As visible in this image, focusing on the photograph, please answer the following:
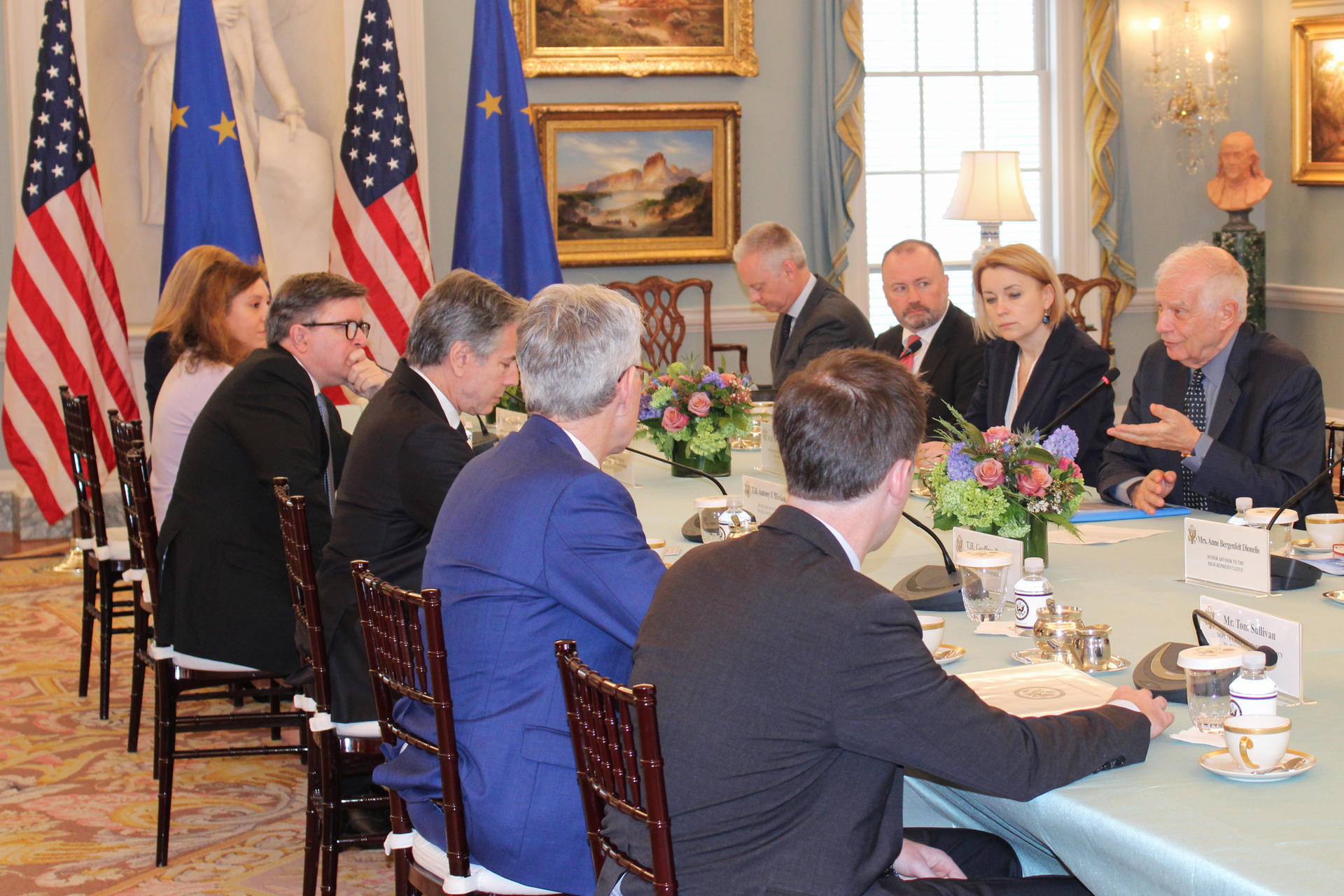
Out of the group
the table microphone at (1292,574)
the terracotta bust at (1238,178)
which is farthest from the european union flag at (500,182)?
the table microphone at (1292,574)

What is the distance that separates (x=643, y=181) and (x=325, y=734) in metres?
5.29

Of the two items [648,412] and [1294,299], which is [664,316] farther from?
[1294,299]

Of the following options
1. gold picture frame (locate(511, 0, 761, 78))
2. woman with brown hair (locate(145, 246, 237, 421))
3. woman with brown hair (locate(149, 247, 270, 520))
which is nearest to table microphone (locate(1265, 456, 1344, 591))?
woman with brown hair (locate(149, 247, 270, 520))

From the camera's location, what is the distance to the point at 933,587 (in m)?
2.54

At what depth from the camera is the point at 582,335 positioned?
2.15m

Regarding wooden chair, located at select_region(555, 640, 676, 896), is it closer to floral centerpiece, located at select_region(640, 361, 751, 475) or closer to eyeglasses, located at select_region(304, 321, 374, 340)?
eyeglasses, located at select_region(304, 321, 374, 340)

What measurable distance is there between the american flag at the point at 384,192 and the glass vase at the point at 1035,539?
14.2ft

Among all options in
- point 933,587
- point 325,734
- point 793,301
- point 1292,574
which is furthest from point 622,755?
point 793,301

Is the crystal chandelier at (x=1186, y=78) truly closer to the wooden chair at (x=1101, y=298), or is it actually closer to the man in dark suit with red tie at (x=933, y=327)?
the wooden chair at (x=1101, y=298)

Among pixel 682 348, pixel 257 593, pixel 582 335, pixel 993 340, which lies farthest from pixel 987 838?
pixel 682 348

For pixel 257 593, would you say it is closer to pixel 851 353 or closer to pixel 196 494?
pixel 196 494

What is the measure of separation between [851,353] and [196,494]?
2.05 metres

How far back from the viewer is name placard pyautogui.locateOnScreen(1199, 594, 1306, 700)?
1.84 meters

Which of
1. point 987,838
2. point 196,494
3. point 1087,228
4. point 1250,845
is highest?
point 1087,228
